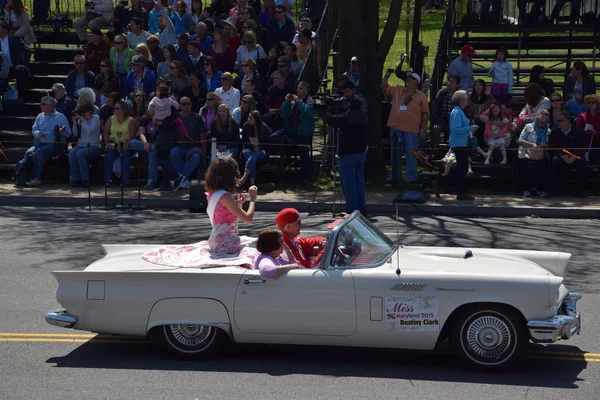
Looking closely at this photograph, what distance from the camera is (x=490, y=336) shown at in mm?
7793

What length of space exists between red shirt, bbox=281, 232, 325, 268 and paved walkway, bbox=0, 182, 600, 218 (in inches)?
277

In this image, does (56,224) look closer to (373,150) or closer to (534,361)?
(373,150)

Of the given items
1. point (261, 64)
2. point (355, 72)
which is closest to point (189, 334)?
point (355, 72)

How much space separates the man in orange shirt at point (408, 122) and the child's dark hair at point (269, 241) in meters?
9.52

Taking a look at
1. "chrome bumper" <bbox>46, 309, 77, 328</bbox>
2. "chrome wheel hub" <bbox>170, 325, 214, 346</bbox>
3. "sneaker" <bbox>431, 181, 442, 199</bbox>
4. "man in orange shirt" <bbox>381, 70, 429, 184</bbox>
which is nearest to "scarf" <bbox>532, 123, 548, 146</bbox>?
"sneaker" <bbox>431, 181, 442, 199</bbox>

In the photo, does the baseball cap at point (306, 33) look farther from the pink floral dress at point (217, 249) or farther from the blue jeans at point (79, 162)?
the pink floral dress at point (217, 249)

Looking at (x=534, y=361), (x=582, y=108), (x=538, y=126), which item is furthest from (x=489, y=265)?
(x=582, y=108)

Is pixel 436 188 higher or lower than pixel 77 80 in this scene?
lower

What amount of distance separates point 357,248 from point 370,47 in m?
10.8

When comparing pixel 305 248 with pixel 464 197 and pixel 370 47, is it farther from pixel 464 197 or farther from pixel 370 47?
pixel 370 47

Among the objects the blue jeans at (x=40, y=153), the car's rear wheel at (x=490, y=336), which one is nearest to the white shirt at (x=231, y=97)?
the blue jeans at (x=40, y=153)

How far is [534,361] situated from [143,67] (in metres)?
13.2

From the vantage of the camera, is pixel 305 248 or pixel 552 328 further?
pixel 305 248

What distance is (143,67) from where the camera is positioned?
19.7 metres
